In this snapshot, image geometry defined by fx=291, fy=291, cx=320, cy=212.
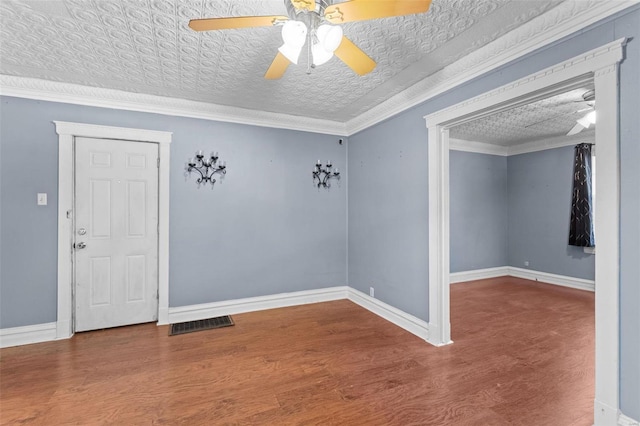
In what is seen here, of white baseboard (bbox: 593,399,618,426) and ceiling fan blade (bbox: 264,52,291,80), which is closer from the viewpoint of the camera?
white baseboard (bbox: 593,399,618,426)

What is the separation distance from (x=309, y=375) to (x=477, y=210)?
195 inches

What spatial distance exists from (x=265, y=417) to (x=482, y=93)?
118 inches

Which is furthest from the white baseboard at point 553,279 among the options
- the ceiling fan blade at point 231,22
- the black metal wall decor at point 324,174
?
the ceiling fan blade at point 231,22

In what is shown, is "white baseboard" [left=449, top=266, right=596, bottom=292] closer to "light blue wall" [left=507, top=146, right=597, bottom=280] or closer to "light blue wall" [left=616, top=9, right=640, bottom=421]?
"light blue wall" [left=507, top=146, right=597, bottom=280]

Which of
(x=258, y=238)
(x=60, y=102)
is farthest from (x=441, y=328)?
(x=60, y=102)

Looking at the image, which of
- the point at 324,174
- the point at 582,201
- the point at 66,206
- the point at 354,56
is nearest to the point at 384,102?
the point at 324,174

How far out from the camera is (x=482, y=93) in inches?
98.3

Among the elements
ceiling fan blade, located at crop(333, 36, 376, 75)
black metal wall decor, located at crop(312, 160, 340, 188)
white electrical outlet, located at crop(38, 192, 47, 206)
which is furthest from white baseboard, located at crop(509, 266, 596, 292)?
white electrical outlet, located at crop(38, 192, 47, 206)

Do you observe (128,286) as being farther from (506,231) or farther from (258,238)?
(506,231)

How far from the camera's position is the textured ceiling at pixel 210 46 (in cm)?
197

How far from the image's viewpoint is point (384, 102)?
353 centimetres

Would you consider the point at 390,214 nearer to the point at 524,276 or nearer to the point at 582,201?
the point at 582,201

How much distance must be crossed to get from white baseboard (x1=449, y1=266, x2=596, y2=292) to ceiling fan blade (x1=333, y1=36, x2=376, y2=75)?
15.3 ft

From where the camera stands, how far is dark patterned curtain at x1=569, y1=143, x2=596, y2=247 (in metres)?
4.98
